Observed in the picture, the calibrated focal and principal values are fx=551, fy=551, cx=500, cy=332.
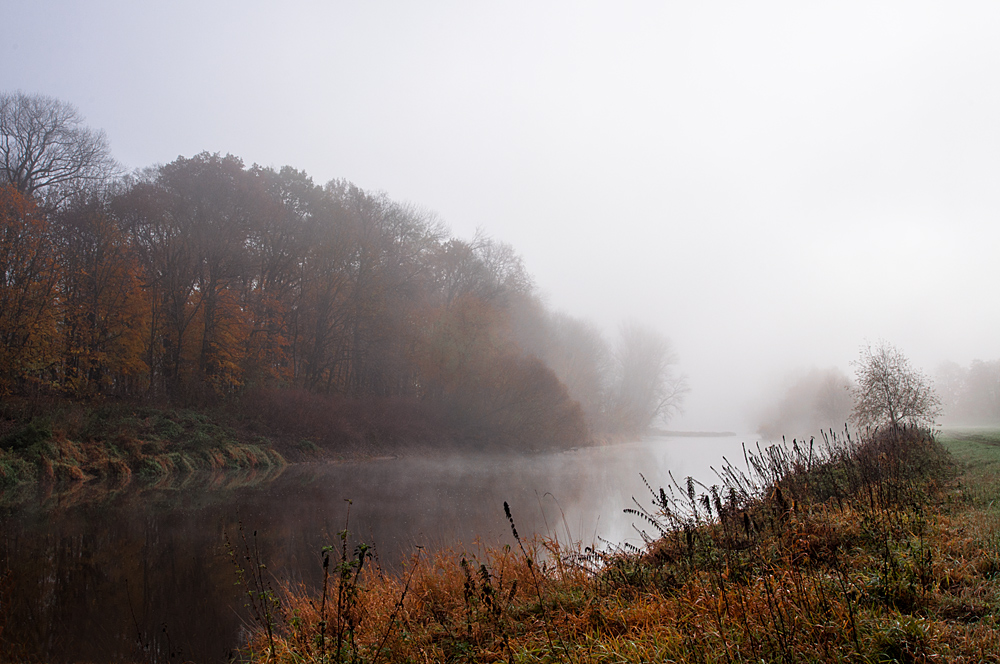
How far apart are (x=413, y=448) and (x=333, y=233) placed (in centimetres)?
1304

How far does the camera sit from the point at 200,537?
9.74m

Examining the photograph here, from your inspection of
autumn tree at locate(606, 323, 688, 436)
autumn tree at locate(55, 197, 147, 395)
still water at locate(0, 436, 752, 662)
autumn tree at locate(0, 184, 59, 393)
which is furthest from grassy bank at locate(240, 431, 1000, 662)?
autumn tree at locate(606, 323, 688, 436)

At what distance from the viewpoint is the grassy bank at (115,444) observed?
14516 mm

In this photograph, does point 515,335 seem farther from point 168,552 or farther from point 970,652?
point 970,652

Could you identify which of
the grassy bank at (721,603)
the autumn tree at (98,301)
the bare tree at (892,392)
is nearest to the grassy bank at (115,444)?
the autumn tree at (98,301)

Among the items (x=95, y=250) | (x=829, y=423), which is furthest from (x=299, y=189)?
(x=829, y=423)

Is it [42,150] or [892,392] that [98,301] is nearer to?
[42,150]

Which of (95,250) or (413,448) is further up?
(95,250)

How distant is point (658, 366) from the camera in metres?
68.0

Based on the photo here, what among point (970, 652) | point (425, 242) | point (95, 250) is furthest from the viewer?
point (425, 242)

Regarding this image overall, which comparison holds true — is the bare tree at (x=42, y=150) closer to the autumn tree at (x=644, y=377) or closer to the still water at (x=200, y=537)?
the still water at (x=200, y=537)

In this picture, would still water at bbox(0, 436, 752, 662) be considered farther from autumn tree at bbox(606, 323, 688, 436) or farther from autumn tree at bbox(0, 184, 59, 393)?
autumn tree at bbox(606, 323, 688, 436)

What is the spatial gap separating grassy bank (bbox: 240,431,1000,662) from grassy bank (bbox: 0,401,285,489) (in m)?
12.2

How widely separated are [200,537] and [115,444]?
9.86 meters
